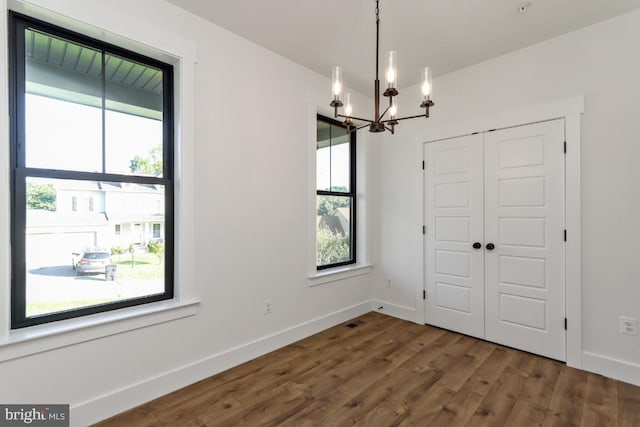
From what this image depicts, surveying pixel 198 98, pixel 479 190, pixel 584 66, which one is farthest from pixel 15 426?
pixel 584 66

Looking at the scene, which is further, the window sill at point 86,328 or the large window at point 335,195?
the large window at point 335,195

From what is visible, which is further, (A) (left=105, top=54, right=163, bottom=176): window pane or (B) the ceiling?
(B) the ceiling

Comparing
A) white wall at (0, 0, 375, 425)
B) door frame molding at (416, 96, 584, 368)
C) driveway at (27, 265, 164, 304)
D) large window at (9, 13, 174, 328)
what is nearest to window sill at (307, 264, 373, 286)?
white wall at (0, 0, 375, 425)

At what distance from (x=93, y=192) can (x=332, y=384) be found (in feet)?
→ 7.23

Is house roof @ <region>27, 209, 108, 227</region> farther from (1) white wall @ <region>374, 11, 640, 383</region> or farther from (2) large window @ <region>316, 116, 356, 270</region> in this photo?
(1) white wall @ <region>374, 11, 640, 383</region>

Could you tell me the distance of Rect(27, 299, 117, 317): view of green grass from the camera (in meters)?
1.82

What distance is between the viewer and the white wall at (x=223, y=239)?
1.86m

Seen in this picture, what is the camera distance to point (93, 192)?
6.66 feet

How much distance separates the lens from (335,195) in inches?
147

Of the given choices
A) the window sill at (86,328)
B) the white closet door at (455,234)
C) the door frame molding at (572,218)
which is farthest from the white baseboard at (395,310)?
the window sill at (86,328)

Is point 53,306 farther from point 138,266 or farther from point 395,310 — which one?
point 395,310

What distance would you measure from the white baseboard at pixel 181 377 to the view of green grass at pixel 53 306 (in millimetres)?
588

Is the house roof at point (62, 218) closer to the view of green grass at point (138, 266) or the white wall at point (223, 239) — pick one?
the white wall at point (223, 239)

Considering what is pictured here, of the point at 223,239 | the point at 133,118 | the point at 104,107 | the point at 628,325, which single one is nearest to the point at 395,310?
the point at 628,325
